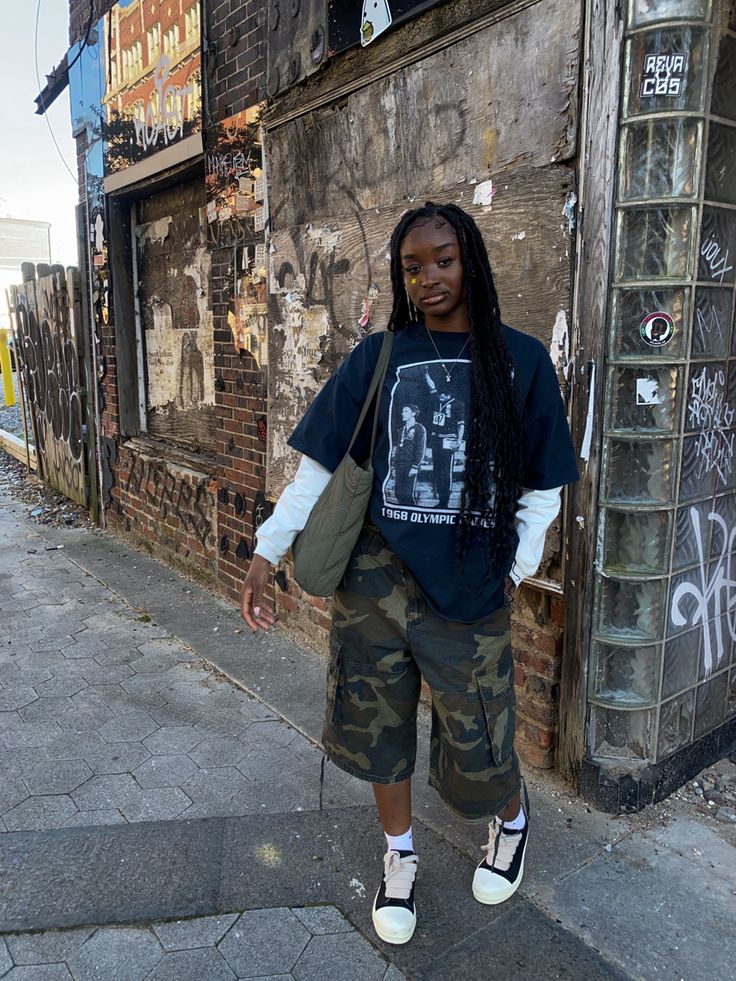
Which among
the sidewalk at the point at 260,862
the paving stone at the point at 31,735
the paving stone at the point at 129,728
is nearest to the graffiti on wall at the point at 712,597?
the sidewalk at the point at 260,862

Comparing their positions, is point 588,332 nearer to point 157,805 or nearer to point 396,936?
point 396,936

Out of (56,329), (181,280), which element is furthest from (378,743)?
(56,329)

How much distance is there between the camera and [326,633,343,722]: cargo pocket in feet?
7.08

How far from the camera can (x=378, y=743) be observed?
214 cm

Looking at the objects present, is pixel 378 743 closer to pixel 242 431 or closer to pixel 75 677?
pixel 75 677

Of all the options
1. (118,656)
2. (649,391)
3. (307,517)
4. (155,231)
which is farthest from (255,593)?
(155,231)

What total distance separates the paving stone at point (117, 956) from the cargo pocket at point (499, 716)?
1.10 meters

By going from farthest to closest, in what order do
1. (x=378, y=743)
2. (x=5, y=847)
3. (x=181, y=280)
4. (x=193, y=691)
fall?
(x=181, y=280) → (x=193, y=691) → (x=5, y=847) → (x=378, y=743)

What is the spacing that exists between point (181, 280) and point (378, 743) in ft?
14.2

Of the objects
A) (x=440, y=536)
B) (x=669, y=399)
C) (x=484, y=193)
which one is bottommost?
(x=440, y=536)

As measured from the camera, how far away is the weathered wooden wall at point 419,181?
8.38 feet

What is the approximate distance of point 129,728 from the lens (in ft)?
11.0

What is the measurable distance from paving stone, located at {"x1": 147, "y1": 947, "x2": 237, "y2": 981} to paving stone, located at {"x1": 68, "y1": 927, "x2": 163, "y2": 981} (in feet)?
0.09

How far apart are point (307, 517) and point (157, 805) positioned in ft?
4.77
